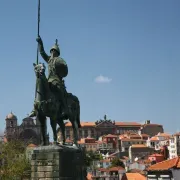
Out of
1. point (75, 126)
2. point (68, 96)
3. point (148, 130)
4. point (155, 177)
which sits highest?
point (148, 130)

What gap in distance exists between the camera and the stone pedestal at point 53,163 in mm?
14516

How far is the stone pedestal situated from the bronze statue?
51 centimetres

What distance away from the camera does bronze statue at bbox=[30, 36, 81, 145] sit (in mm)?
14844

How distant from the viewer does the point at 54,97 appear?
1529cm

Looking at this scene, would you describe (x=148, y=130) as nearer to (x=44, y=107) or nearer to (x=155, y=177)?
(x=155, y=177)

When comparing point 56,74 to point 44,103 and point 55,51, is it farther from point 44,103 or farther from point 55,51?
point 44,103

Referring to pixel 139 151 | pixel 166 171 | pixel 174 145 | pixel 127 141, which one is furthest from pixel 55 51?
pixel 127 141

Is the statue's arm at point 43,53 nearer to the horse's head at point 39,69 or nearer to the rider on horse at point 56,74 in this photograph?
the rider on horse at point 56,74

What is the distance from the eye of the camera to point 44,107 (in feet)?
48.7

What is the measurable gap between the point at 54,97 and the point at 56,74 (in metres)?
1.06

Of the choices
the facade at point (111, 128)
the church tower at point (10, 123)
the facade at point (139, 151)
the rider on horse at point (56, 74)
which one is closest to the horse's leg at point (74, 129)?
the rider on horse at point (56, 74)

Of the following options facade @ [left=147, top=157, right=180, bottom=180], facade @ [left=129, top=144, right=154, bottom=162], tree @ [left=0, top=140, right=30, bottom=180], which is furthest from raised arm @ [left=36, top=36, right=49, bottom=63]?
facade @ [left=129, top=144, right=154, bottom=162]

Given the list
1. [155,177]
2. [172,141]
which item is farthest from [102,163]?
[155,177]

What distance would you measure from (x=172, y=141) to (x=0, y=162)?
276 ft
